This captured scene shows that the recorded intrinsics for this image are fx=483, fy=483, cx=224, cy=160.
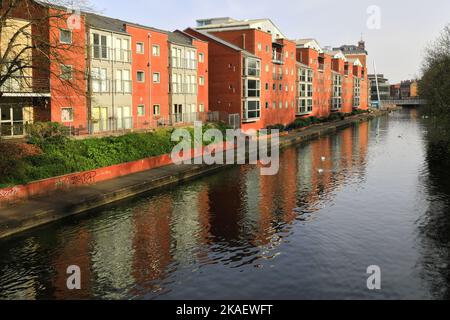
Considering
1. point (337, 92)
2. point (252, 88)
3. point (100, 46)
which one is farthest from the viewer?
point (337, 92)

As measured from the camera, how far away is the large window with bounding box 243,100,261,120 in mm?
57406

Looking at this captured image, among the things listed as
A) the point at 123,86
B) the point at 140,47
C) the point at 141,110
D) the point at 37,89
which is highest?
the point at 140,47

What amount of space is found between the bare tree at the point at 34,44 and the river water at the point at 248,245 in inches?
315

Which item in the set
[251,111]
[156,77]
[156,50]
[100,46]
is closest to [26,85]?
[100,46]

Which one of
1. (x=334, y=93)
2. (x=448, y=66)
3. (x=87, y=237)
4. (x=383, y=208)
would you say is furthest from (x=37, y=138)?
(x=334, y=93)

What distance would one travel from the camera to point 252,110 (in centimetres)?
5916

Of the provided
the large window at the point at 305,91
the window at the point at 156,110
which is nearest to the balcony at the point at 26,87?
A: the window at the point at 156,110

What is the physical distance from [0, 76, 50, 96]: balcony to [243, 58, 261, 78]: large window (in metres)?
29.4

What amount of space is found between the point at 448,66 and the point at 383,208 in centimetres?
2940

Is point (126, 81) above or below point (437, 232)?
above

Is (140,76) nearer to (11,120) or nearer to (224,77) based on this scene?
(11,120)

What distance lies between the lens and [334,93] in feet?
350

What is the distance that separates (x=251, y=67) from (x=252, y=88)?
256cm

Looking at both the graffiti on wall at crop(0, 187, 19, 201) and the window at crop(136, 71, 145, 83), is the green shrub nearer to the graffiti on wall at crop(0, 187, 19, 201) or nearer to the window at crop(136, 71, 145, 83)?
the graffiti on wall at crop(0, 187, 19, 201)
